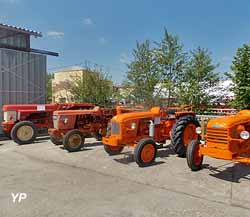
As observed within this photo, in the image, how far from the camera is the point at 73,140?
789cm

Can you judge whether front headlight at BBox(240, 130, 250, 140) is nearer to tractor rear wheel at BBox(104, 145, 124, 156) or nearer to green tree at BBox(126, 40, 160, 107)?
tractor rear wheel at BBox(104, 145, 124, 156)

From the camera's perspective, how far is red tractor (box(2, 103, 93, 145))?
30.8ft

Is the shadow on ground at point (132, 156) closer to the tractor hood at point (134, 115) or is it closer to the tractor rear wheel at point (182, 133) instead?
the tractor rear wheel at point (182, 133)

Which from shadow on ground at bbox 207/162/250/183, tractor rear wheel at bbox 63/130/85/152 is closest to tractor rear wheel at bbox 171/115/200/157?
shadow on ground at bbox 207/162/250/183

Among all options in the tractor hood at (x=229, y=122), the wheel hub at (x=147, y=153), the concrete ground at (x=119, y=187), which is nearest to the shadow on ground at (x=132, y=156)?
the concrete ground at (x=119, y=187)

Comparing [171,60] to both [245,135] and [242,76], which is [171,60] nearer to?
[242,76]

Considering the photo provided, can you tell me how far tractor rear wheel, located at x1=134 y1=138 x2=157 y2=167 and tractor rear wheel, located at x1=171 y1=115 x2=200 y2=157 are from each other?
656 mm

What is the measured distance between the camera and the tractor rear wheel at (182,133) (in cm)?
654

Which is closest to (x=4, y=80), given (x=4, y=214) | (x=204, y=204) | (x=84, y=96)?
(x=84, y=96)

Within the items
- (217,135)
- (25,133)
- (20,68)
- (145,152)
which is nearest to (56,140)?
(25,133)

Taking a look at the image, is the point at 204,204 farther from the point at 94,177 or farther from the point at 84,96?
the point at 84,96

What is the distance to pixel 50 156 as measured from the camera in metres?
7.30

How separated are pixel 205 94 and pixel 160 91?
2.27 metres

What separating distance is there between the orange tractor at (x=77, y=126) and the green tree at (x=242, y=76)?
459 cm
